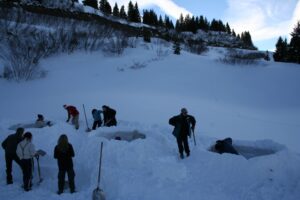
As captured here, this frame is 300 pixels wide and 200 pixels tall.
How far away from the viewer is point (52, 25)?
2812 cm

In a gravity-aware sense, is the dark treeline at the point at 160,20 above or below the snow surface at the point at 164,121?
above

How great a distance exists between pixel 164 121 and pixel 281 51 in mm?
25520

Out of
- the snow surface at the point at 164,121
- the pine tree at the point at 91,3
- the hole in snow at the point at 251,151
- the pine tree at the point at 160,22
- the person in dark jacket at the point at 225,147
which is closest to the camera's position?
the snow surface at the point at 164,121

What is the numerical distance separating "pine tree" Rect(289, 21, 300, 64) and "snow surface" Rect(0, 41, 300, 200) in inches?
206

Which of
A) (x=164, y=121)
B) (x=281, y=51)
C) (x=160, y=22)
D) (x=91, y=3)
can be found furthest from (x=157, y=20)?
(x=164, y=121)

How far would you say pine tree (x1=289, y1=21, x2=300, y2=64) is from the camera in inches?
1102

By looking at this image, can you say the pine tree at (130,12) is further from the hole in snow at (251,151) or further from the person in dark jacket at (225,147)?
the person in dark jacket at (225,147)

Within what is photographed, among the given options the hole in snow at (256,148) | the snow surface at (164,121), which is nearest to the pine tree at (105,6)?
the snow surface at (164,121)

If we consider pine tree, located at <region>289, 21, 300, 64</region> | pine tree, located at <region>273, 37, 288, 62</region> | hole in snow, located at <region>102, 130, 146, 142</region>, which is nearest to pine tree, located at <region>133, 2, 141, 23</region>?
pine tree, located at <region>273, 37, 288, 62</region>

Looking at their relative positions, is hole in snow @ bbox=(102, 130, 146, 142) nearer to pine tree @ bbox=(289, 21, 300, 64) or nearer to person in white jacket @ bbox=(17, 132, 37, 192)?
person in white jacket @ bbox=(17, 132, 37, 192)

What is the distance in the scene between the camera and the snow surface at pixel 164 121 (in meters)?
6.11

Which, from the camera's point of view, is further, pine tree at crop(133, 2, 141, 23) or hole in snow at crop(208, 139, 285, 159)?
pine tree at crop(133, 2, 141, 23)

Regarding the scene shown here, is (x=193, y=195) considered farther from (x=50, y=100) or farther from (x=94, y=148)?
(x=50, y=100)

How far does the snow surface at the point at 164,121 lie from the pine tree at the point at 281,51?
29.6 ft
